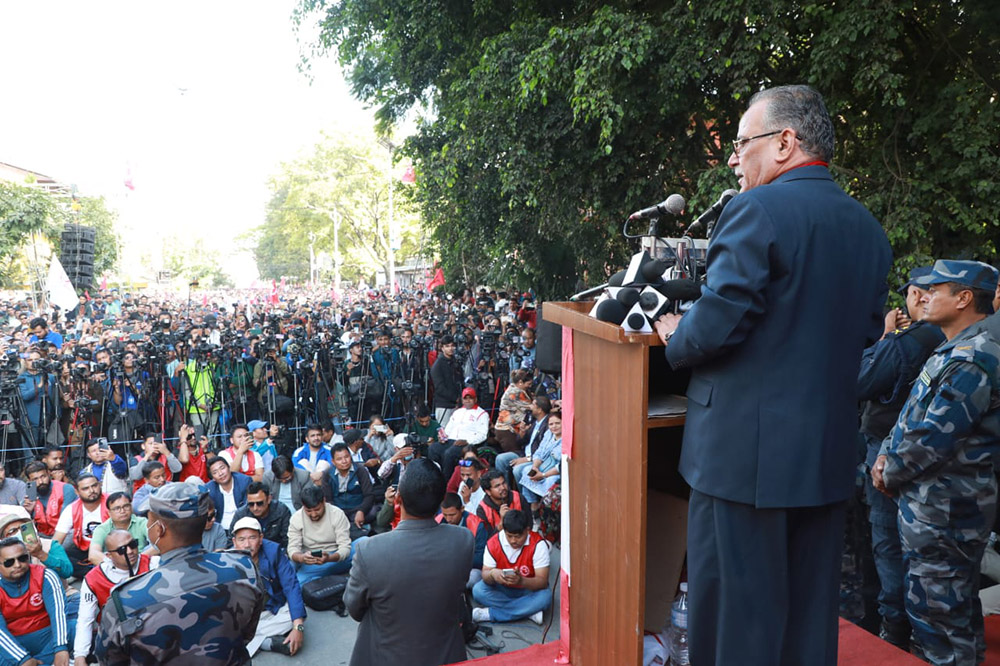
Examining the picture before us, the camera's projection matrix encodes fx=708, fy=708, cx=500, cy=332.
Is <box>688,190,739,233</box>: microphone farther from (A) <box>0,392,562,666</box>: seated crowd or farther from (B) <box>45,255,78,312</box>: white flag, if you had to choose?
(B) <box>45,255,78,312</box>: white flag

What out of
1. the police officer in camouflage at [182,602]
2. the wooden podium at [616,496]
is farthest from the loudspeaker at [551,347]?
the police officer in camouflage at [182,602]

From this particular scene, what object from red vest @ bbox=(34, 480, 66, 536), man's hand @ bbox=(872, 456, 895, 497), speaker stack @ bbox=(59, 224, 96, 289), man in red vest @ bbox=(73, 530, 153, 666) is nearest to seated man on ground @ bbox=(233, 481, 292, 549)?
man in red vest @ bbox=(73, 530, 153, 666)

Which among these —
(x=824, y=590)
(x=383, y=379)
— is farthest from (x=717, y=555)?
(x=383, y=379)

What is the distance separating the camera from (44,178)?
5422cm

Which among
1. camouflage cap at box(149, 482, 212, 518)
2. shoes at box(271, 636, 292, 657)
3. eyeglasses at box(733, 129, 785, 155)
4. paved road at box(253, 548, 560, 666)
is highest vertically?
eyeglasses at box(733, 129, 785, 155)

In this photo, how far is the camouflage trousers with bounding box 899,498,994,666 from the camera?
88.4 inches

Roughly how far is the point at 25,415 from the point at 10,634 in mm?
4381

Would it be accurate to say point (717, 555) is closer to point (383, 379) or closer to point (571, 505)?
point (571, 505)

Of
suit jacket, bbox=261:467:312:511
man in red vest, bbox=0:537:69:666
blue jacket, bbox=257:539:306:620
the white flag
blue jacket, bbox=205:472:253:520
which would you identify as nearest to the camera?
man in red vest, bbox=0:537:69:666

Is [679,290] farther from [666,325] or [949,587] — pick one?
[949,587]

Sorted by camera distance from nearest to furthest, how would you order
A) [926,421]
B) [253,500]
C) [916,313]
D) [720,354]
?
[720,354] < [926,421] < [916,313] < [253,500]

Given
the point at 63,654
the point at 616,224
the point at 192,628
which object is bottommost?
the point at 63,654

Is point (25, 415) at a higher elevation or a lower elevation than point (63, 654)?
higher

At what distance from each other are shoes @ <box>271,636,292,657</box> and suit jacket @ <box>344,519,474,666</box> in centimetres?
212
